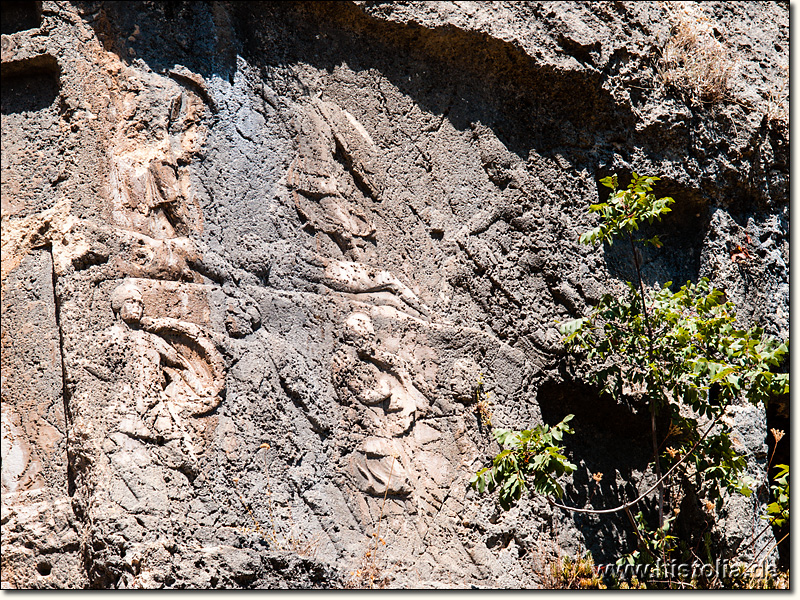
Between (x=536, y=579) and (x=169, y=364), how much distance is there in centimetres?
213

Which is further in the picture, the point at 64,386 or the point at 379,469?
the point at 379,469

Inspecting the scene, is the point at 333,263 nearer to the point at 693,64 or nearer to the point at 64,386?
the point at 64,386

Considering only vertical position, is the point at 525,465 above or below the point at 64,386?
above

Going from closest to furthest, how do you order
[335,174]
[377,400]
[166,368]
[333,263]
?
1. [166,368]
2. [377,400]
3. [333,263]
4. [335,174]

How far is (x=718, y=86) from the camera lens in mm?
4715

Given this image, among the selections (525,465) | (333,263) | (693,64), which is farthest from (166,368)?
(693,64)

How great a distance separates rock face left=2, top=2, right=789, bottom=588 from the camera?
10.7 feet

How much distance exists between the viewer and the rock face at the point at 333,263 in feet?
10.7

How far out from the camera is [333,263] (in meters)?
3.99

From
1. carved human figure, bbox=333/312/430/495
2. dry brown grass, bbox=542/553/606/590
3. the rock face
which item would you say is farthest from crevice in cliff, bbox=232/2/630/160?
dry brown grass, bbox=542/553/606/590

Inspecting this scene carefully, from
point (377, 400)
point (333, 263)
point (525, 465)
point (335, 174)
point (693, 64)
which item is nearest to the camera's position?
point (525, 465)

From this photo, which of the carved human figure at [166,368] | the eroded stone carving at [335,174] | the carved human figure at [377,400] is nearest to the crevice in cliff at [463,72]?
the eroded stone carving at [335,174]

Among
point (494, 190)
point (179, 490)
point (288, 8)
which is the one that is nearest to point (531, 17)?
point (494, 190)

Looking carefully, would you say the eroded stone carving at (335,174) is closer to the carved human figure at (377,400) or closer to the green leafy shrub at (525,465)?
the carved human figure at (377,400)
